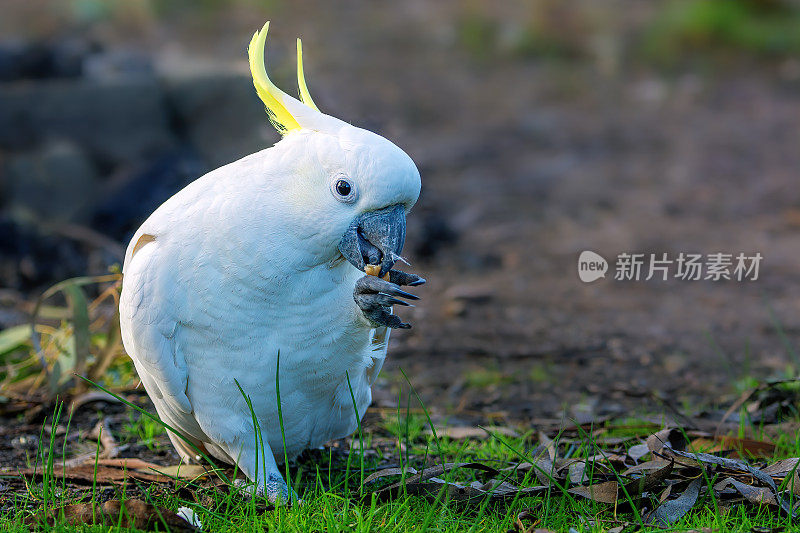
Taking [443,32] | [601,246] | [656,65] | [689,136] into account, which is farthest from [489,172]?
[443,32]

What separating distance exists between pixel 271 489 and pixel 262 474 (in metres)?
0.06

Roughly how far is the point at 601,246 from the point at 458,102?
141 inches

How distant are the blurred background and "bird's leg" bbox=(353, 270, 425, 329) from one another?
123 cm

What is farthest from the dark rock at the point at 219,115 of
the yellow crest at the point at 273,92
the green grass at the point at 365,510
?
the green grass at the point at 365,510

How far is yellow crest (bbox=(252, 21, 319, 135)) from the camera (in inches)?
86.5

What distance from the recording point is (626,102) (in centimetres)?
873

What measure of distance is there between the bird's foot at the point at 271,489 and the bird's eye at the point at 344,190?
30.7 inches

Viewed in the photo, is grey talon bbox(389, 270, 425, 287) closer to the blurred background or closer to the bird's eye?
the bird's eye

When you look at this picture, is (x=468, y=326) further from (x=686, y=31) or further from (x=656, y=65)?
(x=686, y=31)

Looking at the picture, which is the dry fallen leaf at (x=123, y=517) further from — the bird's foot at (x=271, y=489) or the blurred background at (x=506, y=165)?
the blurred background at (x=506, y=165)

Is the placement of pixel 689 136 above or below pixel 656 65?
below

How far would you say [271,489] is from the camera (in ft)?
7.44

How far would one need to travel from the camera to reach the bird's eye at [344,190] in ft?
6.66

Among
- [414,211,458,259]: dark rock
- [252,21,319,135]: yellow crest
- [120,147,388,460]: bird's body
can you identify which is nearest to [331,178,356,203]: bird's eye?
[120,147,388,460]: bird's body
